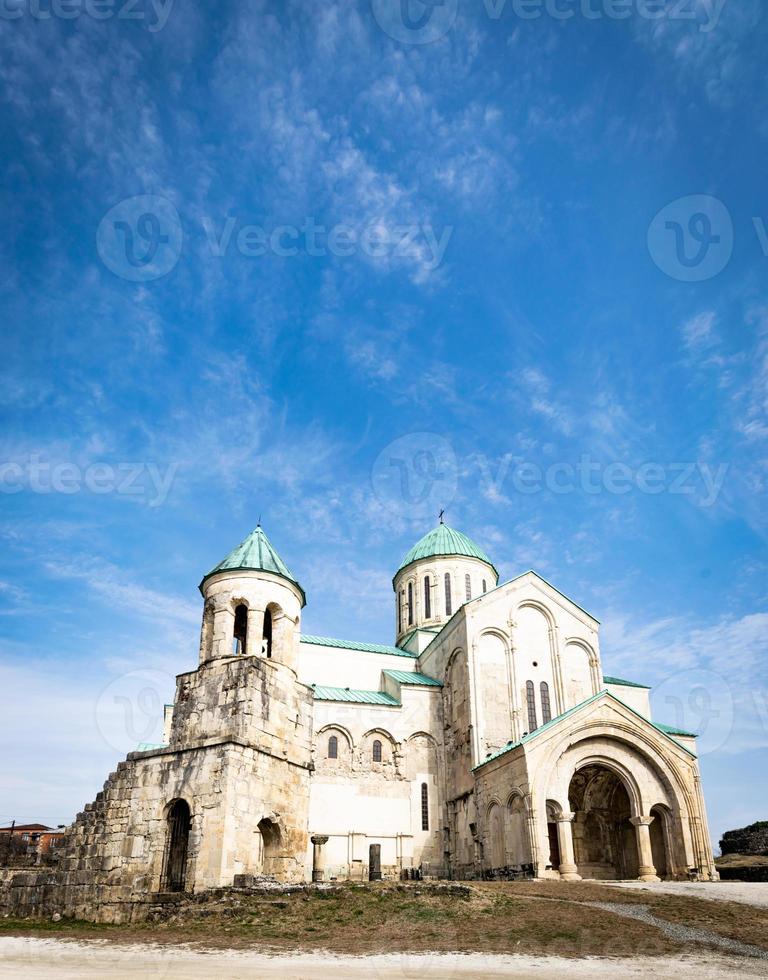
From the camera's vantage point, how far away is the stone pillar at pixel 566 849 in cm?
2305

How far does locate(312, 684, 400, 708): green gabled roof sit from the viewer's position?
31.7m

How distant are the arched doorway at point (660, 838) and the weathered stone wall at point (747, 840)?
44.5 ft

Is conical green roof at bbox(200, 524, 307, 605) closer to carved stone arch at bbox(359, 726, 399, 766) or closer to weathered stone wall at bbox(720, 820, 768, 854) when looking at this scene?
carved stone arch at bbox(359, 726, 399, 766)

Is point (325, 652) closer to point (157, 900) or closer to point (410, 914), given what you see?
point (157, 900)

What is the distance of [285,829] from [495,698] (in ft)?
40.1

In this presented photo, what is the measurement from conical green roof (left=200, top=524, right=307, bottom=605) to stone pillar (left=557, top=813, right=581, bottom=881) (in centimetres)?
1155

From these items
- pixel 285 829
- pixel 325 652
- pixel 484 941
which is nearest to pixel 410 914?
pixel 484 941

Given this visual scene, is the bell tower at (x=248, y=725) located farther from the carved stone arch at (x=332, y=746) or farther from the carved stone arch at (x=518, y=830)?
the carved stone arch at (x=518, y=830)

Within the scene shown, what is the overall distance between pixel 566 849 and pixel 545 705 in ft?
29.8

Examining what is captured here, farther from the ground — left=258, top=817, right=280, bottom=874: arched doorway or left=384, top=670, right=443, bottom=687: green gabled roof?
left=384, top=670, right=443, bottom=687: green gabled roof

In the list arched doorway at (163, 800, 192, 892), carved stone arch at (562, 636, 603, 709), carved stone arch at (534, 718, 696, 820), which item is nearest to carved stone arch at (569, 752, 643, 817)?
carved stone arch at (534, 718, 696, 820)

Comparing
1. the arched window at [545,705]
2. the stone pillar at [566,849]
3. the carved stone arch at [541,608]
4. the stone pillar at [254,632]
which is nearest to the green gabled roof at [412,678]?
the arched window at [545,705]

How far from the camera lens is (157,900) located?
765 inches

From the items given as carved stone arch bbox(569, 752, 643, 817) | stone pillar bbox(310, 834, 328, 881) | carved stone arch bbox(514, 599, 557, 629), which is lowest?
stone pillar bbox(310, 834, 328, 881)
